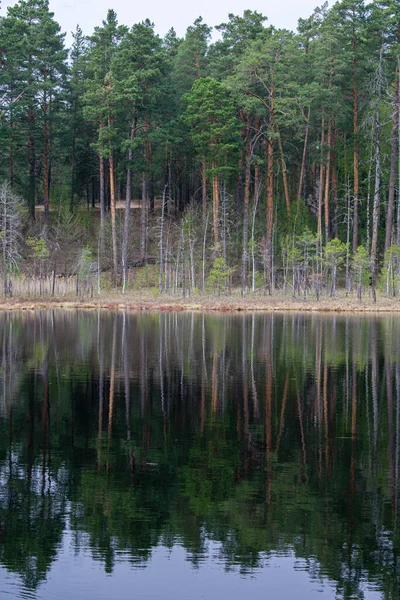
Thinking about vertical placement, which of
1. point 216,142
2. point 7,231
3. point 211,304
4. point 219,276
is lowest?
point 211,304

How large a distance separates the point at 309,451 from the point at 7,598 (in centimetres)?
548

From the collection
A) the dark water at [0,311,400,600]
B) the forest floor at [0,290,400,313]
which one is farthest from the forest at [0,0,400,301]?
the dark water at [0,311,400,600]

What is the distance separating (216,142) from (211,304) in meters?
13.3

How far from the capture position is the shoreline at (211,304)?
4134 cm

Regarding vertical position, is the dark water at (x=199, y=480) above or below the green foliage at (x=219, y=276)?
below

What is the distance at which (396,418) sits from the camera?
12781mm

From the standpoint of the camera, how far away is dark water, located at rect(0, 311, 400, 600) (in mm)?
6711

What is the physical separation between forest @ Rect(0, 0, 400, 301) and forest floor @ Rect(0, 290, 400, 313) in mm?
1270

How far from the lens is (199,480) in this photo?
9195mm

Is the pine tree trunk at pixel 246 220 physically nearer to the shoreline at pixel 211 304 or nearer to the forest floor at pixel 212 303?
the forest floor at pixel 212 303

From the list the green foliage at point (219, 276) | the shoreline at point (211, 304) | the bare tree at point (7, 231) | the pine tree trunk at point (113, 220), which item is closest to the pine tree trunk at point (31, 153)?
the pine tree trunk at point (113, 220)

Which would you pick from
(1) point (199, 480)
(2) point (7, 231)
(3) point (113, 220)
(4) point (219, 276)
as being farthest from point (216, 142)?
(1) point (199, 480)

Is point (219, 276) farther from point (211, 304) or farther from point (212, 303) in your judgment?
point (211, 304)

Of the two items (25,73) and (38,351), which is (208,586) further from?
(25,73)
